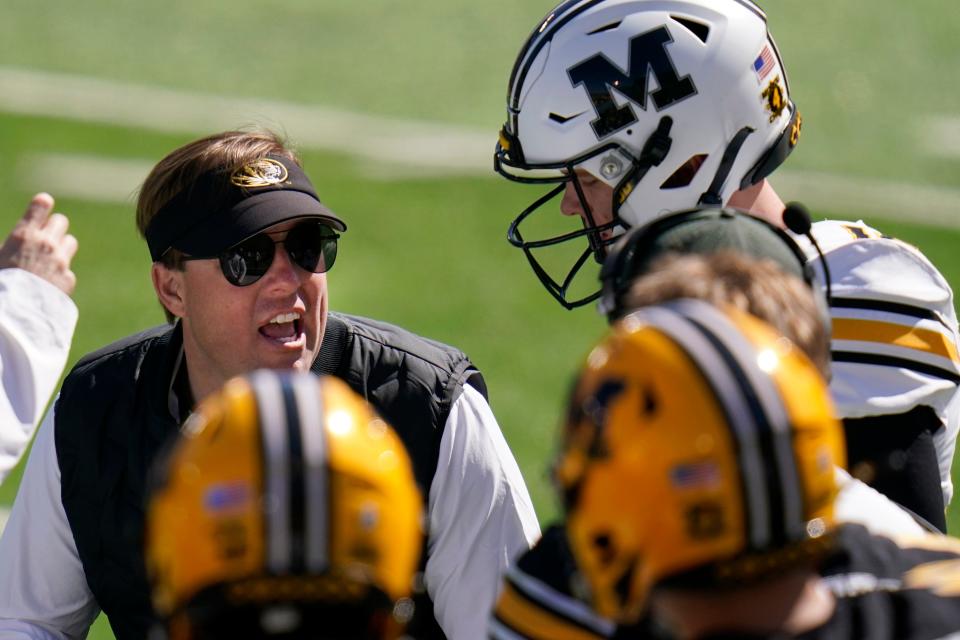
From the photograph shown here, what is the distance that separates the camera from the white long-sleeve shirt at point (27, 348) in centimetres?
354

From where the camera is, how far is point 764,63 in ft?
12.5

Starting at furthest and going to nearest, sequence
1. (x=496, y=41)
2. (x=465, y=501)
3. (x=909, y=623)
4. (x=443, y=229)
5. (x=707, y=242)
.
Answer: (x=496, y=41) < (x=443, y=229) < (x=465, y=501) < (x=707, y=242) < (x=909, y=623)

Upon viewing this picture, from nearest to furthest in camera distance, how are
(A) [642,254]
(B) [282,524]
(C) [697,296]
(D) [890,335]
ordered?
(B) [282,524]
(C) [697,296]
(A) [642,254]
(D) [890,335]

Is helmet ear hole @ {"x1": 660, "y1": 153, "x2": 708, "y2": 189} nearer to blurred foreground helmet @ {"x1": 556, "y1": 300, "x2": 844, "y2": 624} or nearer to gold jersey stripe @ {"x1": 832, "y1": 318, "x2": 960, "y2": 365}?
gold jersey stripe @ {"x1": 832, "y1": 318, "x2": 960, "y2": 365}

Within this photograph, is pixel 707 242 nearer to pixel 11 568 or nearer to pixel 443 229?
pixel 11 568

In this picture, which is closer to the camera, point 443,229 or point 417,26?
point 443,229

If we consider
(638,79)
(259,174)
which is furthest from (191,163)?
(638,79)

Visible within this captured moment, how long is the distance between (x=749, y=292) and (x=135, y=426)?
6.67 feet

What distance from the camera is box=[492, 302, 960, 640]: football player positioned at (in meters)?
1.95

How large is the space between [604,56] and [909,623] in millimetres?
1969

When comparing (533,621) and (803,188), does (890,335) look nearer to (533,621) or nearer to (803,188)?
(533,621)

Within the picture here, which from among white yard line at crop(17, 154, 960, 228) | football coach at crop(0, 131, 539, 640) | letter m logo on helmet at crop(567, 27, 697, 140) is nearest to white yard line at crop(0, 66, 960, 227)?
white yard line at crop(17, 154, 960, 228)

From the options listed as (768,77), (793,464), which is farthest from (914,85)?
(793,464)

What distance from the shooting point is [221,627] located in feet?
6.40
